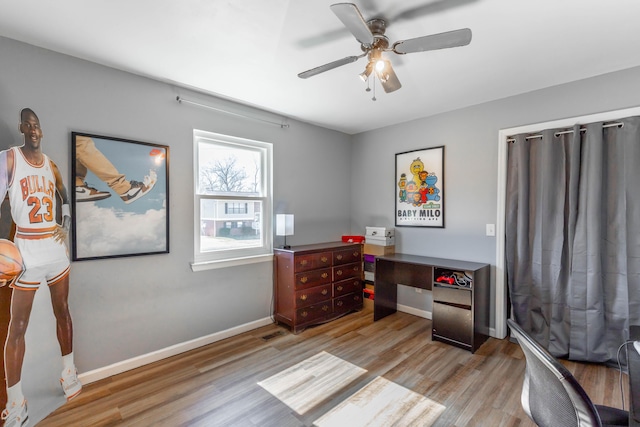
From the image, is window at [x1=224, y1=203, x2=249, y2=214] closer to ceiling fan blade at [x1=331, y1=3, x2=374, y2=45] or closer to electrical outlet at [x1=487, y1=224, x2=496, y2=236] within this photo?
ceiling fan blade at [x1=331, y1=3, x2=374, y2=45]

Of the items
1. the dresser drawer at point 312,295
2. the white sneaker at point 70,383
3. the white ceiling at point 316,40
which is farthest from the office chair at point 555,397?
the white sneaker at point 70,383

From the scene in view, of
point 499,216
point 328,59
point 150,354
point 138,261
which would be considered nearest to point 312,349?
point 150,354

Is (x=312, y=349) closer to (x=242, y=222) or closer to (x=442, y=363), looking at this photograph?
(x=442, y=363)

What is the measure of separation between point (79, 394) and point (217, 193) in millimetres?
1960

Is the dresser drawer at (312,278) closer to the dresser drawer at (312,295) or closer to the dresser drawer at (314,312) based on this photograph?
the dresser drawer at (312,295)

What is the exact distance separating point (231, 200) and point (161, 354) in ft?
5.30

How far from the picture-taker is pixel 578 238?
8.43ft

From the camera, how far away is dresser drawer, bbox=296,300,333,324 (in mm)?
3273

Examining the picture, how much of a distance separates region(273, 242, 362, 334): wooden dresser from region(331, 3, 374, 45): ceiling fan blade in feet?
7.27

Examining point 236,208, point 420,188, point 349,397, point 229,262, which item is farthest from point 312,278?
point 420,188

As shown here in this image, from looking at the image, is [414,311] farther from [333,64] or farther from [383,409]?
[333,64]

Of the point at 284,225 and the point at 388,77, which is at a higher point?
the point at 388,77

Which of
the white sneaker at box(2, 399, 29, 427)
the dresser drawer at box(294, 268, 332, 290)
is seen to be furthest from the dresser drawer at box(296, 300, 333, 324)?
the white sneaker at box(2, 399, 29, 427)

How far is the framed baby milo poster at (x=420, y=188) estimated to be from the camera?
11.7 feet
